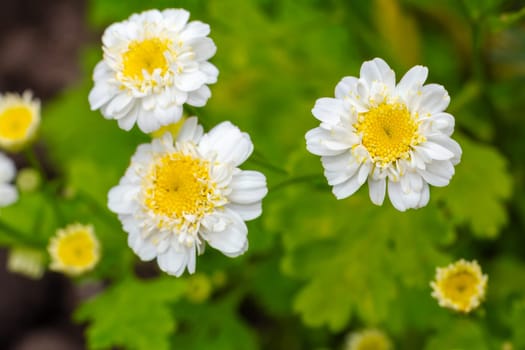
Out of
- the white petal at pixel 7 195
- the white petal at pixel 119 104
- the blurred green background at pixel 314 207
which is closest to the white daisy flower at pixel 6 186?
the white petal at pixel 7 195

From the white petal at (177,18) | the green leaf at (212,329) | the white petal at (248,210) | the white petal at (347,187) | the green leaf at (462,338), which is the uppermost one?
the white petal at (177,18)

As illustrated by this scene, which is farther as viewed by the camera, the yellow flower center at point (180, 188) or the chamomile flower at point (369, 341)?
the chamomile flower at point (369, 341)

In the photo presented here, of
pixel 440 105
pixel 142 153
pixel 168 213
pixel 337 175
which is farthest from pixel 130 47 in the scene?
pixel 440 105

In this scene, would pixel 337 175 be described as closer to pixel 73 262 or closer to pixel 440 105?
pixel 440 105

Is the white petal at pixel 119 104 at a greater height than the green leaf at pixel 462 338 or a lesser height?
greater

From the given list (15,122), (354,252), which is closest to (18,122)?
(15,122)

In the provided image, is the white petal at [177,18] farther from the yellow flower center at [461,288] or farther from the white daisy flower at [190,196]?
the yellow flower center at [461,288]
